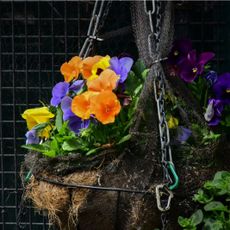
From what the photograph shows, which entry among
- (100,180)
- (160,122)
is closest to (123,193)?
(100,180)

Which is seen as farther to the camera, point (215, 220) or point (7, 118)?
point (7, 118)

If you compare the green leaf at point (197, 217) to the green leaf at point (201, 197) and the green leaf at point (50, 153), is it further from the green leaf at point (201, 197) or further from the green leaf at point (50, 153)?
the green leaf at point (50, 153)

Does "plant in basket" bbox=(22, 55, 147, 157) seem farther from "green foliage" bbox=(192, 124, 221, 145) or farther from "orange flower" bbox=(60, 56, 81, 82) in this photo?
"green foliage" bbox=(192, 124, 221, 145)

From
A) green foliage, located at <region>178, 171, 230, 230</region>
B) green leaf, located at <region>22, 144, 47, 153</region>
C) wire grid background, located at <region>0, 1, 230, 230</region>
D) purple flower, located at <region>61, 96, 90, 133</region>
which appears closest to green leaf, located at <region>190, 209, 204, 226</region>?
green foliage, located at <region>178, 171, 230, 230</region>

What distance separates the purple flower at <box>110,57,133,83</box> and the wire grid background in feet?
4.55

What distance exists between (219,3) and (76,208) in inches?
74.1

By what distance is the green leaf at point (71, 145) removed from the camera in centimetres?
244

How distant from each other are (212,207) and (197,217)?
0.06 meters

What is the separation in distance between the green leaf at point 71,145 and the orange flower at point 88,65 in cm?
25

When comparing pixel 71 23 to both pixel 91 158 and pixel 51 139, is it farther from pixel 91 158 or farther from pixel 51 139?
pixel 91 158

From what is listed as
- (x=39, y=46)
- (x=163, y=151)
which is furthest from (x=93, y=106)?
(x=39, y=46)

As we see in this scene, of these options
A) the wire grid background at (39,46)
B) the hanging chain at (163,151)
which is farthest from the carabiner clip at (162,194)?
the wire grid background at (39,46)

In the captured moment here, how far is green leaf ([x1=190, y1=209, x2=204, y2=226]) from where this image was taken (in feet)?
7.55

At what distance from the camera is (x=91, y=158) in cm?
238
